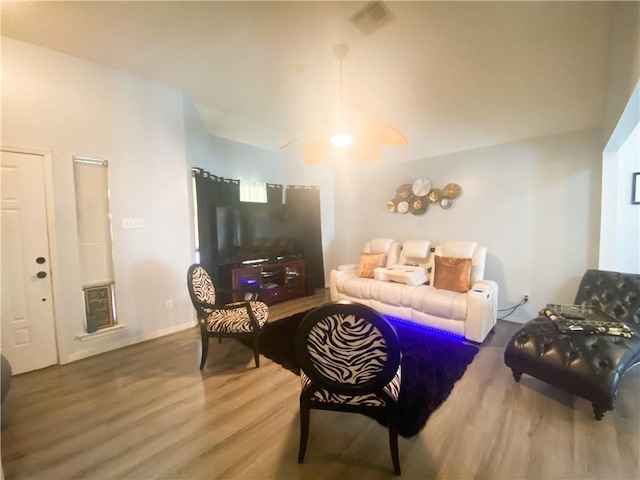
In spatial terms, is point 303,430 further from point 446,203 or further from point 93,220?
point 446,203

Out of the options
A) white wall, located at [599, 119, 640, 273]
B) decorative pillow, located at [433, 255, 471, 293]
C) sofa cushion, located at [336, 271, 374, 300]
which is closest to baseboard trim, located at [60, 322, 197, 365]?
sofa cushion, located at [336, 271, 374, 300]

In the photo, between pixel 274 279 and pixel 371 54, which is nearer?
pixel 371 54

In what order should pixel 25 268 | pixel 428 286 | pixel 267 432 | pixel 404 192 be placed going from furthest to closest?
pixel 404 192
pixel 428 286
pixel 25 268
pixel 267 432

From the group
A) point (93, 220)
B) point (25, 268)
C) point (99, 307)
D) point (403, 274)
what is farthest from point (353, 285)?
point (25, 268)

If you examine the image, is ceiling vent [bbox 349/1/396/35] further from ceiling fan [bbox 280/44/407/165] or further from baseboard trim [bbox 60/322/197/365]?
baseboard trim [bbox 60/322/197/365]

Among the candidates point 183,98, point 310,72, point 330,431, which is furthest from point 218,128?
point 330,431

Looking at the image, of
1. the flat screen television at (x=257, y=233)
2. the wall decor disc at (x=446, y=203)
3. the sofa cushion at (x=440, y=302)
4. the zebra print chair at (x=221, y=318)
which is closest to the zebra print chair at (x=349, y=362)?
the zebra print chair at (x=221, y=318)

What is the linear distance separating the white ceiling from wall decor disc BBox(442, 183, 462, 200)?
625 mm

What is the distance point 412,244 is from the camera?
396cm

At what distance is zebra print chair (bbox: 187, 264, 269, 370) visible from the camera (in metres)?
2.34

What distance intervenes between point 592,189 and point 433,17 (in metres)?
2.51

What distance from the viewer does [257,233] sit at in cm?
417

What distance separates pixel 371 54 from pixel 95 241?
3260 millimetres

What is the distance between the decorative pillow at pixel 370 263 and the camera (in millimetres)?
3916
